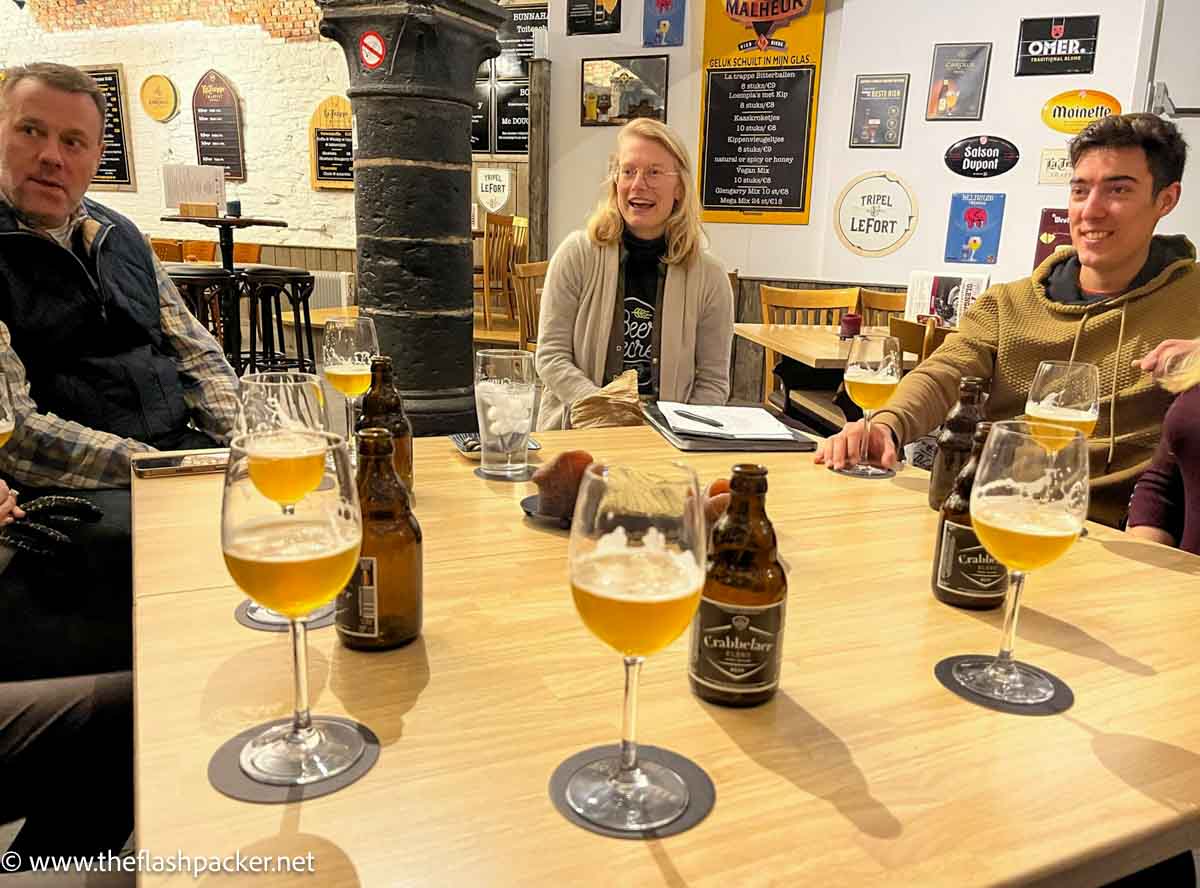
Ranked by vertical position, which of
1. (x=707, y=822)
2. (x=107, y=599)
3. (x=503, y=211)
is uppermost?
(x=503, y=211)

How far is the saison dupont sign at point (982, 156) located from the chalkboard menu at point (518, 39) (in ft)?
8.92

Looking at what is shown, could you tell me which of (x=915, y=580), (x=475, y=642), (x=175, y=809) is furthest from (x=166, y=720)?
(x=915, y=580)

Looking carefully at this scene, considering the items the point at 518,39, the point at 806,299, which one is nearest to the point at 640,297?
the point at 806,299

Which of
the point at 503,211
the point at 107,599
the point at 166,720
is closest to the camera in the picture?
the point at 166,720

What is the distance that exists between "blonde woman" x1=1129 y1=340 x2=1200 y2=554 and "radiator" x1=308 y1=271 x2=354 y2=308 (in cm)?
721

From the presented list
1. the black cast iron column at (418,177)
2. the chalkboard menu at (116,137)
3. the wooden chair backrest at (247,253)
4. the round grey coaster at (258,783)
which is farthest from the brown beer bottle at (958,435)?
the chalkboard menu at (116,137)

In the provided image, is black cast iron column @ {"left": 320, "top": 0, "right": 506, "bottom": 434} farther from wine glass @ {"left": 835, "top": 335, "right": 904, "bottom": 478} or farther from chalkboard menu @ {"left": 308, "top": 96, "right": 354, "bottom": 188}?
chalkboard menu @ {"left": 308, "top": 96, "right": 354, "bottom": 188}

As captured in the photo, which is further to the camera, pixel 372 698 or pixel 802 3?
pixel 802 3

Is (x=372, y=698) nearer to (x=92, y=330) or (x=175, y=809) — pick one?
(x=175, y=809)

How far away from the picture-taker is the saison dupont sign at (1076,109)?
4.65m

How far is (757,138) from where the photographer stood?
541 cm

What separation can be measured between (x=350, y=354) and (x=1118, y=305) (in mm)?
1766

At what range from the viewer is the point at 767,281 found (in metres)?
5.65

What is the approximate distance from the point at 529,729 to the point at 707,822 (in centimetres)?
20
